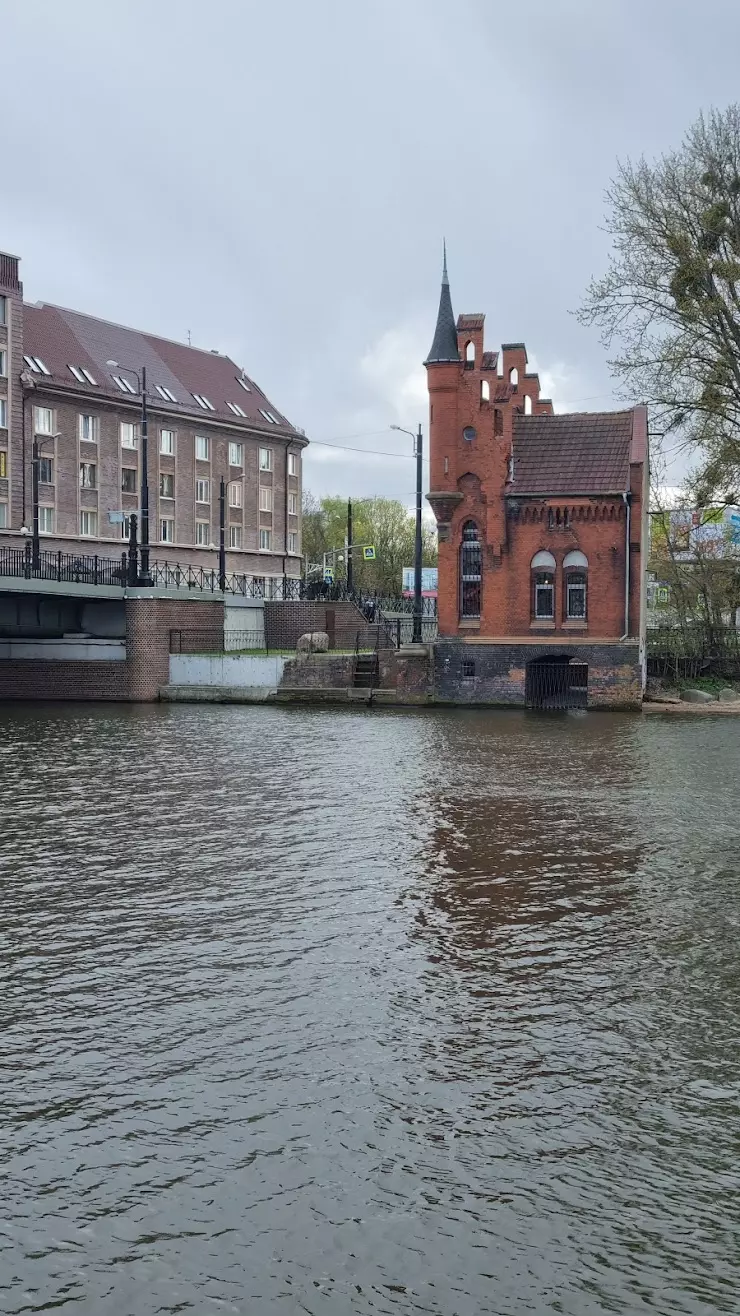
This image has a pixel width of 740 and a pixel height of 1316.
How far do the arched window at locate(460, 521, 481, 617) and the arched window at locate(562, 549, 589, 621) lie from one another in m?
3.11

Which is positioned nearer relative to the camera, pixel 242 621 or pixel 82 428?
pixel 242 621

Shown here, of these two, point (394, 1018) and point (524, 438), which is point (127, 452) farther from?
point (394, 1018)

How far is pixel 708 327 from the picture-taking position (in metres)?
39.8

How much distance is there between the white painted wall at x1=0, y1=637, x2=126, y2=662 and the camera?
48.8m

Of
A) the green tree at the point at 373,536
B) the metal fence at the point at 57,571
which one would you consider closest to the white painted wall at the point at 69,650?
the metal fence at the point at 57,571

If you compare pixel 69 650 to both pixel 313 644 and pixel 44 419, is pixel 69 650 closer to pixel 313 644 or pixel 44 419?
pixel 313 644

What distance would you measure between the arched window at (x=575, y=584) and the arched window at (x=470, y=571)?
3111 millimetres

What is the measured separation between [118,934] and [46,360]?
184 ft

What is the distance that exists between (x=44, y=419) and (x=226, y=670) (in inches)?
897

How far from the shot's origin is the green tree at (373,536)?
103312 mm

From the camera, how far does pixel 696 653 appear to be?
47.8 metres

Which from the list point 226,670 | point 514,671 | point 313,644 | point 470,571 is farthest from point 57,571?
point 514,671

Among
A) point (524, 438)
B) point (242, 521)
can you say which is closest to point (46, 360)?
point (242, 521)

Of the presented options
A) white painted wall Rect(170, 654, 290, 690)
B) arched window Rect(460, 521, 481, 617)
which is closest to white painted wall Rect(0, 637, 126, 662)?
white painted wall Rect(170, 654, 290, 690)
